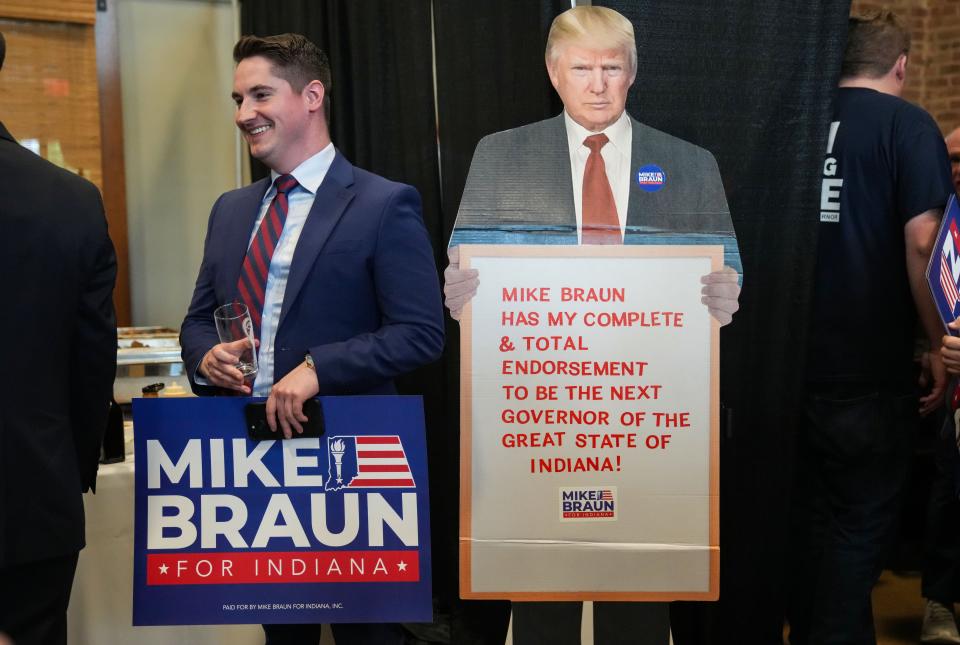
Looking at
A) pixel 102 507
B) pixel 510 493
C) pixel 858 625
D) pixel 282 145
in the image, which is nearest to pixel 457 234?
pixel 282 145

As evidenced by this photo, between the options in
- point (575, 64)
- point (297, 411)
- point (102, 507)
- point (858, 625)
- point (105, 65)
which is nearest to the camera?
point (297, 411)

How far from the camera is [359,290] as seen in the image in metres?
1.95

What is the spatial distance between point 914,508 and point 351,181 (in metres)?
3.00

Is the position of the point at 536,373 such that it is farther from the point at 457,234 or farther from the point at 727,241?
the point at 727,241

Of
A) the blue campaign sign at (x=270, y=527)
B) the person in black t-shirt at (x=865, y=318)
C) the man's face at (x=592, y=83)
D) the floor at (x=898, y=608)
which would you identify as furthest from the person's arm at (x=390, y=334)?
the floor at (x=898, y=608)

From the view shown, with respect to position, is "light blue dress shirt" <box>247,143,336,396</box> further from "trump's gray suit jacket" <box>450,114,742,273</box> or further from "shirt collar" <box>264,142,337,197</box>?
"trump's gray suit jacket" <box>450,114,742,273</box>

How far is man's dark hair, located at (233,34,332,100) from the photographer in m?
1.95

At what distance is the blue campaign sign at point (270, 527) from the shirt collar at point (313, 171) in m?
0.49

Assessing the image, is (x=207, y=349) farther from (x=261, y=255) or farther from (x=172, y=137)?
(x=172, y=137)

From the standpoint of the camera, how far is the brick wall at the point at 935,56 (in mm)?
5113

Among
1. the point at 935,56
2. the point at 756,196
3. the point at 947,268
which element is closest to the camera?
the point at 947,268

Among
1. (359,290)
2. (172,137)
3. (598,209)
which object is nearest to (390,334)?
(359,290)

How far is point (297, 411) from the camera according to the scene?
183 centimetres

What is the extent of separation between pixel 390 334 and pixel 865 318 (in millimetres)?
1303
